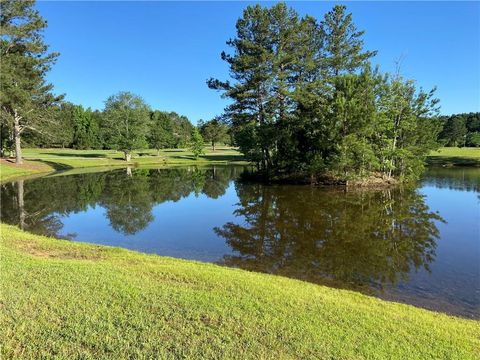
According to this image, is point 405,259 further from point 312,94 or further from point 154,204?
point 312,94

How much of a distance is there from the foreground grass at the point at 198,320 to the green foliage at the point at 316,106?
914 inches

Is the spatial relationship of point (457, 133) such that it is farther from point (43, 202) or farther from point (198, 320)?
point (198, 320)

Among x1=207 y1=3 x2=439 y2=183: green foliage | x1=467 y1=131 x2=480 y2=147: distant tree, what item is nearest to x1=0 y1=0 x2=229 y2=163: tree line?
x1=207 y1=3 x2=439 y2=183: green foliage

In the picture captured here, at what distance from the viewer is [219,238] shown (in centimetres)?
1360

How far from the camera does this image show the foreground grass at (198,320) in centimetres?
450

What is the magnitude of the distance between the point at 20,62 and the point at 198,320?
118 ft

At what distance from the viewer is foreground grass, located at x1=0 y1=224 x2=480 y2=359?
450 cm

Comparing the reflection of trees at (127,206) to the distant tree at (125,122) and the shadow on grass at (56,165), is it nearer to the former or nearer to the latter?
the shadow on grass at (56,165)

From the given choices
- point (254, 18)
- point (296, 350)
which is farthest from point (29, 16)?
point (296, 350)

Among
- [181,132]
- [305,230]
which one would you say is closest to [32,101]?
Answer: [305,230]

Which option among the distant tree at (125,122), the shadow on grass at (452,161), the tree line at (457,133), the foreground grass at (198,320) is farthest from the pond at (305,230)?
the tree line at (457,133)

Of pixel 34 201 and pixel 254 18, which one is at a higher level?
pixel 254 18

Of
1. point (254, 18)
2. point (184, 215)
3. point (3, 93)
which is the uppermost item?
point (254, 18)

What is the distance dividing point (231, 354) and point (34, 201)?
20774 millimetres
